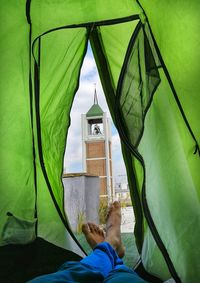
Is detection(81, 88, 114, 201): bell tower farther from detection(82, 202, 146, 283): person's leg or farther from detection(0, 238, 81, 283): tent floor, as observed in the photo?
detection(0, 238, 81, 283): tent floor

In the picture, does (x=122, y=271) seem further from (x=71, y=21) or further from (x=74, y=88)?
(x=71, y=21)

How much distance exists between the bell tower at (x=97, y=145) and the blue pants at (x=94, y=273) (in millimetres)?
2944

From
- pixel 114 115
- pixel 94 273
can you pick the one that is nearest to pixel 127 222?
pixel 114 115

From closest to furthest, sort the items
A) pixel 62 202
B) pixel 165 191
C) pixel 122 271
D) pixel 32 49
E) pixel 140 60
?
A: 1. pixel 122 271
2. pixel 165 191
3. pixel 140 60
4. pixel 32 49
5. pixel 62 202

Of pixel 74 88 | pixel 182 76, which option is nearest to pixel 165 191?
pixel 182 76

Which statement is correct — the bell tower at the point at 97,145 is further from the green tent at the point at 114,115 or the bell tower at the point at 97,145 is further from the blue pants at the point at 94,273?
the blue pants at the point at 94,273

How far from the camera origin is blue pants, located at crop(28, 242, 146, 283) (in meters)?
0.70

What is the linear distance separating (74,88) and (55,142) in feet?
0.89

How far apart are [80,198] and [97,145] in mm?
1130

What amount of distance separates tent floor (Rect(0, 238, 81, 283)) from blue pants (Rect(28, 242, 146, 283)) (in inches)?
15.2

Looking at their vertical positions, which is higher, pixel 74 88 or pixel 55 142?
pixel 74 88

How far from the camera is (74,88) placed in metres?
1.39

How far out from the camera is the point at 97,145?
4223 millimetres

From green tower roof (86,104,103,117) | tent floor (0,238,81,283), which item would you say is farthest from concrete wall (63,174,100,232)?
tent floor (0,238,81,283)
